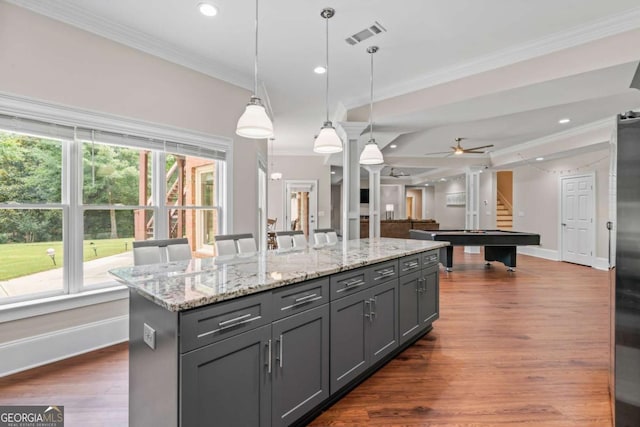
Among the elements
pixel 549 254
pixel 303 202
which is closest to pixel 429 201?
pixel 549 254

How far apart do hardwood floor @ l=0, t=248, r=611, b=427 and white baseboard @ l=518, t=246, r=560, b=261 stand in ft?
15.6

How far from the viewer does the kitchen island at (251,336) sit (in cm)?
125

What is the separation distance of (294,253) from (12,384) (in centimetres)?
223

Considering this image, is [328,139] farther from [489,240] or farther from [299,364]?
[489,240]

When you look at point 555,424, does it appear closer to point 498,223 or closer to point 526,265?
point 526,265

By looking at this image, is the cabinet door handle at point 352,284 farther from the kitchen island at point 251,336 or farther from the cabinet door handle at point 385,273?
the cabinet door handle at point 385,273

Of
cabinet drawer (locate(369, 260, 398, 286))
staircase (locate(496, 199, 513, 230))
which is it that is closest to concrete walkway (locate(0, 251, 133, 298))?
cabinet drawer (locate(369, 260, 398, 286))

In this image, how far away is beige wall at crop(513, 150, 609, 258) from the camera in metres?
6.61

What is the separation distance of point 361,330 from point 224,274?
1.02 m

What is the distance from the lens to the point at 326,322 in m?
1.83

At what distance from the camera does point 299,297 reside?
5.49ft

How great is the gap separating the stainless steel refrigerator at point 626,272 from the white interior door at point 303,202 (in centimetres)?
729

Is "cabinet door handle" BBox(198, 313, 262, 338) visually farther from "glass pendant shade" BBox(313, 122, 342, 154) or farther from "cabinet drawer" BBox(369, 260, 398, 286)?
"glass pendant shade" BBox(313, 122, 342, 154)

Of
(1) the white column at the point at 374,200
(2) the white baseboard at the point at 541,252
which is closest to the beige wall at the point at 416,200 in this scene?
(2) the white baseboard at the point at 541,252
